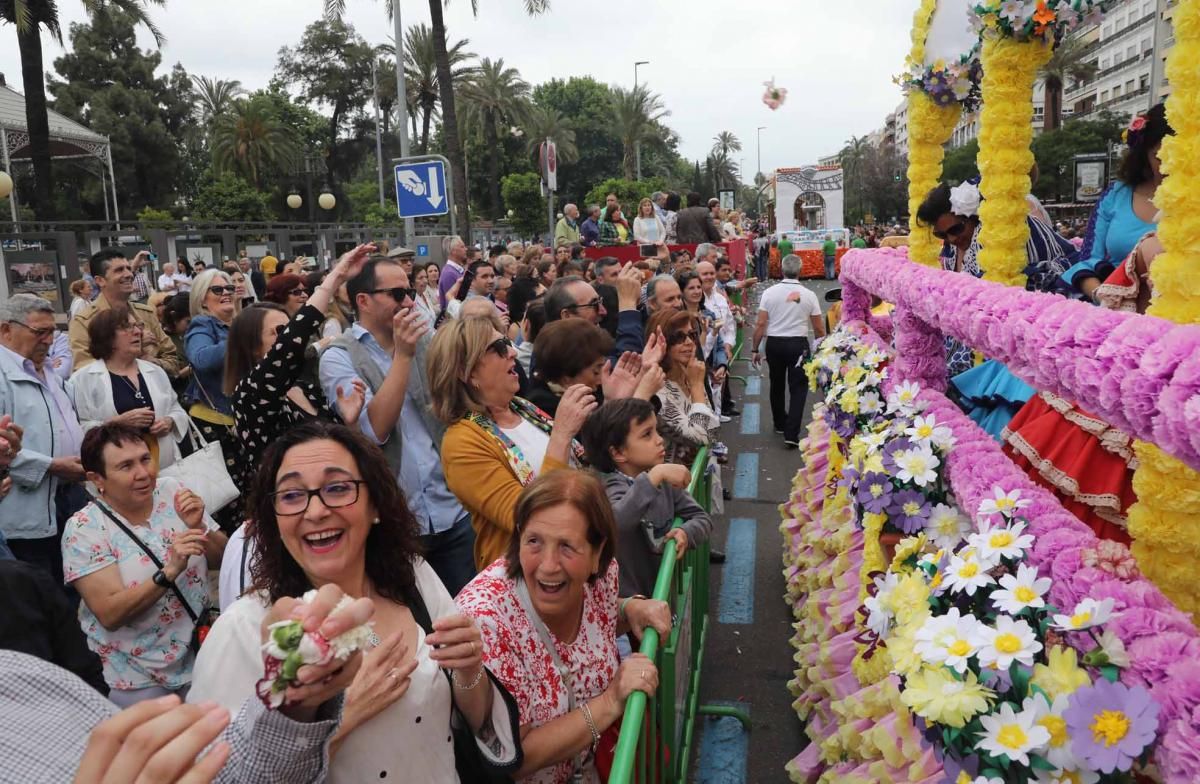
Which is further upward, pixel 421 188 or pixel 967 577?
pixel 421 188

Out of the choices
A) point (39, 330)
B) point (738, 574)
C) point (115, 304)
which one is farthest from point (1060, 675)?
point (115, 304)

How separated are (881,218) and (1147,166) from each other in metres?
68.7

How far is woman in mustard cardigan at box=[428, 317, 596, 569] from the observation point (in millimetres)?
3066

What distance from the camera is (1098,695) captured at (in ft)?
5.36

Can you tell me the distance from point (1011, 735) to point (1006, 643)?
0.19m

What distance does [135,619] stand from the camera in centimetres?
311

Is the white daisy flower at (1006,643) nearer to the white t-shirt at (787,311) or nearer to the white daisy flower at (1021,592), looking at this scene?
the white daisy flower at (1021,592)

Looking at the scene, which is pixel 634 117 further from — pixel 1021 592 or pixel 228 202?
pixel 1021 592

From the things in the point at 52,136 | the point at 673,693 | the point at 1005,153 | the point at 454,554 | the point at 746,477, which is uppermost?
the point at 52,136

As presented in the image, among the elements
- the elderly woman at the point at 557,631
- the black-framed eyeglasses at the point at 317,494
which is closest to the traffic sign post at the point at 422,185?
the elderly woman at the point at 557,631

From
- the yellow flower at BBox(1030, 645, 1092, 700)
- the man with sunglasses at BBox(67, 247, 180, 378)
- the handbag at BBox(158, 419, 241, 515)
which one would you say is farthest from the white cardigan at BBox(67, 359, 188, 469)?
the yellow flower at BBox(1030, 645, 1092, 700)

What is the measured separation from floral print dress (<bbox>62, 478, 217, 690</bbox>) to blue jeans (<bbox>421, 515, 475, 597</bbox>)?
0.93 m

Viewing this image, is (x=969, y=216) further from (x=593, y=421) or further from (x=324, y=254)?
(x=324, y=254)

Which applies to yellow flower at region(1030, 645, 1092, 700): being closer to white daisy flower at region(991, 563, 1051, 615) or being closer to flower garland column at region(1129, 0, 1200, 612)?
white daisy flower at region(991, 563, 1051, 615)
